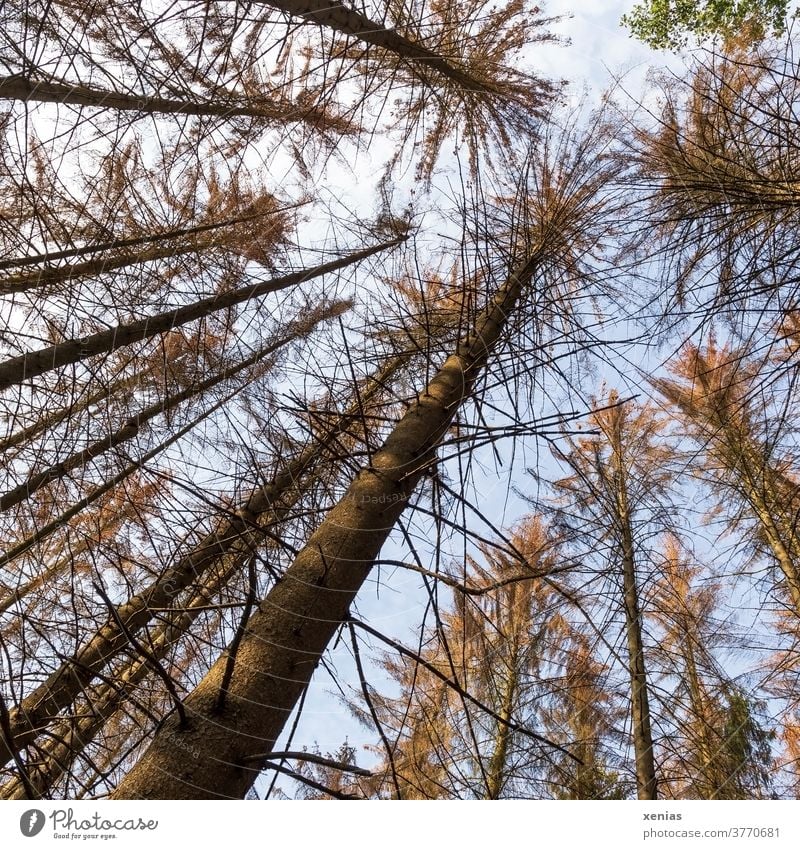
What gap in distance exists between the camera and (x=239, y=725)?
1.08m

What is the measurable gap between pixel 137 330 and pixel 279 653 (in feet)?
5.43

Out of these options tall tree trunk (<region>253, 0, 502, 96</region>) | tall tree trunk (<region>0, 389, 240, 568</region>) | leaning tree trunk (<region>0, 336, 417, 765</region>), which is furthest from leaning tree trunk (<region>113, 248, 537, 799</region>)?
tall tree trunk (<region>253, 0, 502, 96</region>)

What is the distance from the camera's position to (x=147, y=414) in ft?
7.89

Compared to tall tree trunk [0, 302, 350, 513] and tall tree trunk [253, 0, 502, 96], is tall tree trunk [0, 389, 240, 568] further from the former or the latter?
tall tree trunk [253, 0, 502, 96]

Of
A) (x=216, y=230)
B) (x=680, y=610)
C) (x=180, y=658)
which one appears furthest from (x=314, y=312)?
(x=680, y=610)

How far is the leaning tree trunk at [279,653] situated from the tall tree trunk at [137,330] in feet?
3.60

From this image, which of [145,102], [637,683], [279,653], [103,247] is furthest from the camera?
[637,683]

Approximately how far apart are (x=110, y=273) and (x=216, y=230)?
0.79 meters

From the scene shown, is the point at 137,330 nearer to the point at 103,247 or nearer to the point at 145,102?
the point at 103,247

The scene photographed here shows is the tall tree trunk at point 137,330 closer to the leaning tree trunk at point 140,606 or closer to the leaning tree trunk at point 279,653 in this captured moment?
the leaning tree trunk at point 140,606

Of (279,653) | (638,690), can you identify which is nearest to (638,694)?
(638,690)

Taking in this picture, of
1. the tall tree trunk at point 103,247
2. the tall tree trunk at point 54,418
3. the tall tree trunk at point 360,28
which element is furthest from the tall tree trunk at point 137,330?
the tall tree trunk at point 360,28

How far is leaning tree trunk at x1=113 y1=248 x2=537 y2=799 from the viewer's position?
3.40ft
